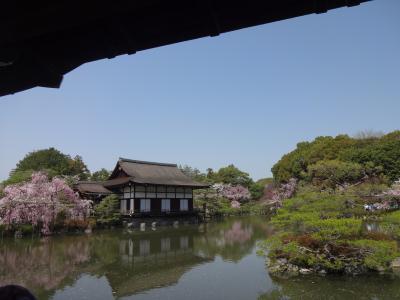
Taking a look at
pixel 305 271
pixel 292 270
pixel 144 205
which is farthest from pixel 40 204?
pixel 305 271

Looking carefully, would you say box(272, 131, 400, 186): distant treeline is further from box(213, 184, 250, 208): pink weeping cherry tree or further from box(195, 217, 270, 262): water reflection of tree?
box(195, 217, 270, 262): water reflection of tree

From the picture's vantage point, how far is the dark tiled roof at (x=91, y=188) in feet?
90.2

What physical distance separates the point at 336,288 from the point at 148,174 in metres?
23.4

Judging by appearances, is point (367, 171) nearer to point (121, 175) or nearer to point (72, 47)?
point (121, 175)

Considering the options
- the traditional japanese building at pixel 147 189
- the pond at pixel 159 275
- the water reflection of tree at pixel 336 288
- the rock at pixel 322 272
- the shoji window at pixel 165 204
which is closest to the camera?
the water reflection of tree at pixel 336 288

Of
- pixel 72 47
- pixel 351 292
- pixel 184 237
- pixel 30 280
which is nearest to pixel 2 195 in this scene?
pixel 184 237

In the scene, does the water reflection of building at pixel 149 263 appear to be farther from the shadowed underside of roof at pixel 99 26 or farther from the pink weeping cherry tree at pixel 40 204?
the shadowed underside of roof at pixel 99 26

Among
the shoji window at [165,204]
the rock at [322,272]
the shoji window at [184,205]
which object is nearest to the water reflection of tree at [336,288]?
the rock at [322,272]

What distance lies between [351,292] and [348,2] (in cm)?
817

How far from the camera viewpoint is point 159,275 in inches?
437

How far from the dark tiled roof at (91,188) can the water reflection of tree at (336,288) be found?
68.1 ft

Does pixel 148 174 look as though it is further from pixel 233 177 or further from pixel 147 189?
pixel 233 177

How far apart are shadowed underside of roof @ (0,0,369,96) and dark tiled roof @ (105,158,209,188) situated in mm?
24262

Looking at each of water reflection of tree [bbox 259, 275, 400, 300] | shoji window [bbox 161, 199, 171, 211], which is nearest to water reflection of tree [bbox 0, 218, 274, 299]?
water reflection of tree [bbox 259, 275, 400, 300]
